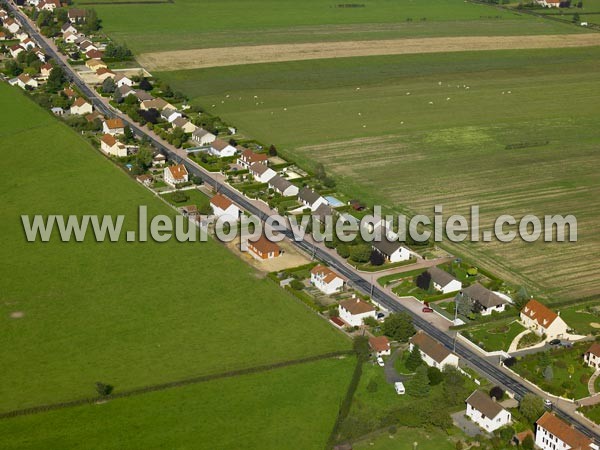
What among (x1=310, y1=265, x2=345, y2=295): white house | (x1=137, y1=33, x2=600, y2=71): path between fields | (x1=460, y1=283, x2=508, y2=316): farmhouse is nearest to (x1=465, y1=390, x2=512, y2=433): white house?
(x1=460, y1=283, x2=508, y2=316): farmhouse

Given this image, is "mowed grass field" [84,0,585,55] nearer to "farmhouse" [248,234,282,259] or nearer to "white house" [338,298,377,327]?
"farmhouse" [248,234,282,259]

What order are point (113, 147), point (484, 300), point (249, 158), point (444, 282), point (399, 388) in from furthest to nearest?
point (113, 147)
point (249, 158)
point (444, 282)
point (484, 300)
point (399, 388)

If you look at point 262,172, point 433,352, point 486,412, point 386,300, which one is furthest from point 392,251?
point 486,412

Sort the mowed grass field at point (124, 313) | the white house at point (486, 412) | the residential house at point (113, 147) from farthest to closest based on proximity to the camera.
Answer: the residential house at point (113, 147) < the mowed grass field at point (124, 313) < the white house at point (486, 412)

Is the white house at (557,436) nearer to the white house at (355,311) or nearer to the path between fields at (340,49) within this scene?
the white house at (355,311)

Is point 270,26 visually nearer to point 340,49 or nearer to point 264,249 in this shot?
point 340,49

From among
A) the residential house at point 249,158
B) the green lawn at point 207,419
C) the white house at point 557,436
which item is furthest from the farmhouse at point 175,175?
the white house at point 557,436
